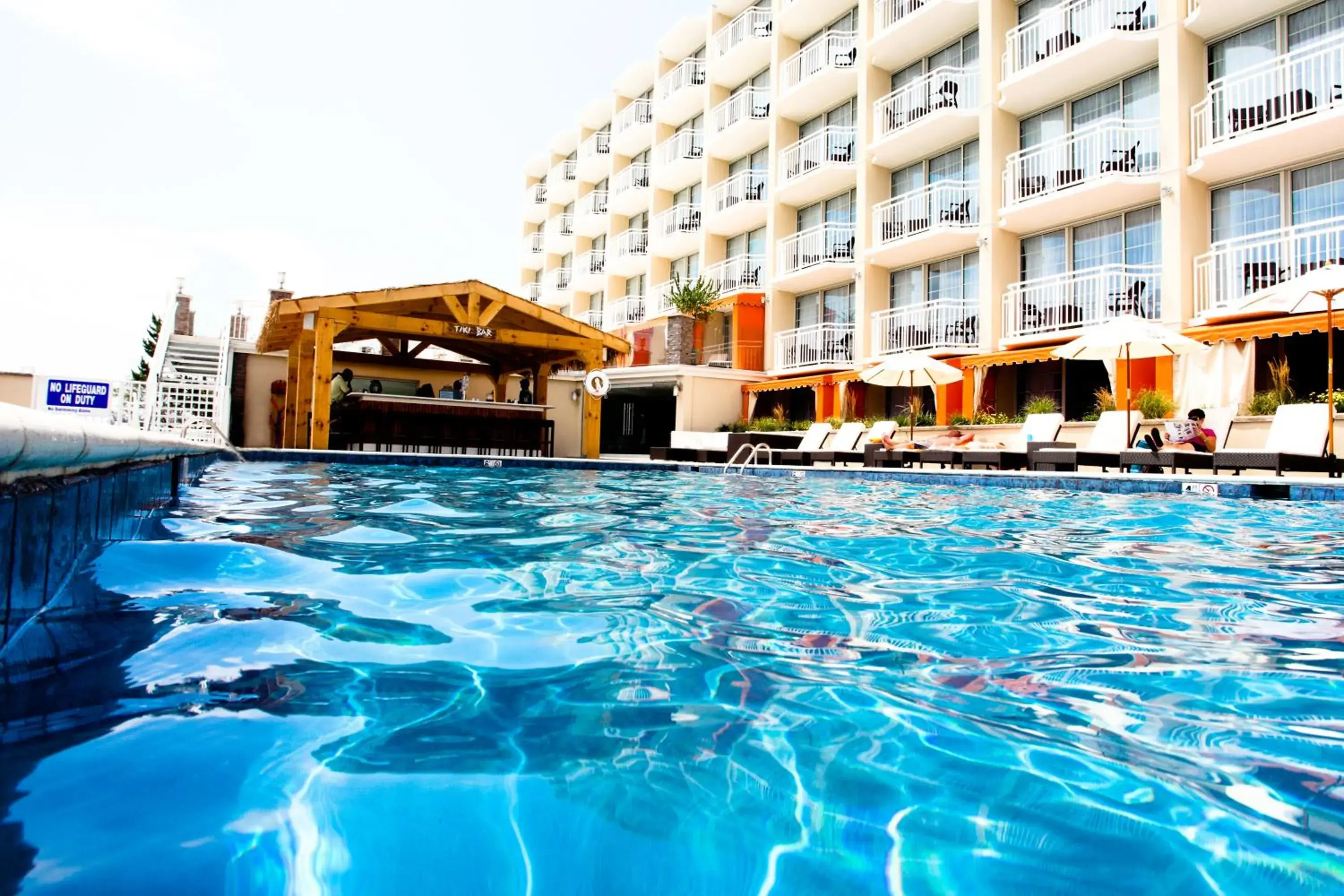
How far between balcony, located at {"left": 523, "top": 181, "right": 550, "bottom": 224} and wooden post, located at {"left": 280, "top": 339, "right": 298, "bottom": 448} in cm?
2845

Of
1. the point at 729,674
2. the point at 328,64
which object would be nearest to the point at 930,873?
the point at 729,674

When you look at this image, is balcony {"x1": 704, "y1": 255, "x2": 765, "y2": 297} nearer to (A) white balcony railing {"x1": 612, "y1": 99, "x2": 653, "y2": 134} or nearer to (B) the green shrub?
(A) white balcony railing {"x1": 612, "y1": 99, "x2": 653, "y2": 134}

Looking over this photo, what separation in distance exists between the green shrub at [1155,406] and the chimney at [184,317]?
27.4m

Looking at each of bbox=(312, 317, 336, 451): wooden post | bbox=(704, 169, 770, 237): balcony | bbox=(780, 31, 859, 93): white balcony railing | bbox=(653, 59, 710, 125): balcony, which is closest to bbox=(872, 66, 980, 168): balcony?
bbox=(780, 31, 859, 93): white balcony railing

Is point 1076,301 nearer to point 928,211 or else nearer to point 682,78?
point 928,211

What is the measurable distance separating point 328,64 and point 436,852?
21.4 m

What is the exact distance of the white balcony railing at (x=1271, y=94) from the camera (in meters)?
13.0

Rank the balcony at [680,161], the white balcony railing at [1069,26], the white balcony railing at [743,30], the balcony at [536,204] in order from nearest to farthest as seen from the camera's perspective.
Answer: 1. the white balcony railing at [1069,26]
2. the white balcony railing at [743,30]
3. the balcony at [680,161]
4. the balcony at [536,204]

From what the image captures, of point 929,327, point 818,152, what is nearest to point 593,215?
point 818,152

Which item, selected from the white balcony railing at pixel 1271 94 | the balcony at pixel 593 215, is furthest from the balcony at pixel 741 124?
the white balcony railing at pixel 1271 94

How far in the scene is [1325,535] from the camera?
5.41 metres

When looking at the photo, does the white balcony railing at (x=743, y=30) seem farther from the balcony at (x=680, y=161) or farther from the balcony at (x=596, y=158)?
the balcony at (x=596, y=158)

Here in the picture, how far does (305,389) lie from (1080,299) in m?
15.6

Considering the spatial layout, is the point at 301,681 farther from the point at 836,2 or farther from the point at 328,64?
the point at 836,2
